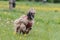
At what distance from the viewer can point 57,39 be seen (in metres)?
9.62

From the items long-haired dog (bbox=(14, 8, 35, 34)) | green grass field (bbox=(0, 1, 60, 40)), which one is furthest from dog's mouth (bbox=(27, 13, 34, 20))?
green grass field (bbox=(0, 1, 60, 40))

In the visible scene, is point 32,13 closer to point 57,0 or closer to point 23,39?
point 23,39

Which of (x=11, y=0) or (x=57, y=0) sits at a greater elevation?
(x=11, y=0)

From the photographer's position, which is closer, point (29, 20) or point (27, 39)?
point (27, 39)

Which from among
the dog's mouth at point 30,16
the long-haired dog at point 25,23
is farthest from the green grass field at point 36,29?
the dog's mouth at point 30,16

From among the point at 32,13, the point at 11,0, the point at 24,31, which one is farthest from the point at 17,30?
the point at 11,0

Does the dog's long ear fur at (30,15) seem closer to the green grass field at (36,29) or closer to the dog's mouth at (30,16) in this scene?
the dog's mouth at (30,16)

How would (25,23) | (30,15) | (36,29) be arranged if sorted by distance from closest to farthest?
(30,15) → (25,23) → (36,29)

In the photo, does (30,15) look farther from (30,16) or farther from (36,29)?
(36,29)

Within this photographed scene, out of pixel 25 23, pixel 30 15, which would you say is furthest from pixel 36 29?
pixel 30 15

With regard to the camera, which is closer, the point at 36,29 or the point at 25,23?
the point at 25,23

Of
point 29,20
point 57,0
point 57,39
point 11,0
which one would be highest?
point 29,20

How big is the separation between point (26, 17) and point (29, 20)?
137mm

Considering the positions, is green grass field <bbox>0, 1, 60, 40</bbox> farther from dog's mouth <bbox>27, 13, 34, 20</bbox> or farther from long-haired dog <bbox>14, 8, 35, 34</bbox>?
dog's mouth <bbox>27, 13, 34, 20</bbox>
